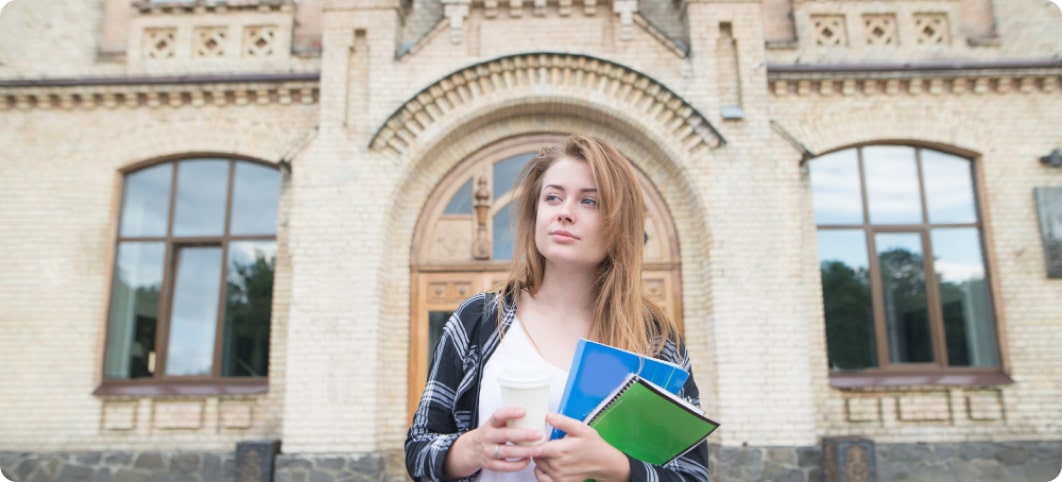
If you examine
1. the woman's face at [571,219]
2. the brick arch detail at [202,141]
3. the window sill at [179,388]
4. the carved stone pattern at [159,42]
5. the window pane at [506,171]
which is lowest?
the window sill at [179,388]

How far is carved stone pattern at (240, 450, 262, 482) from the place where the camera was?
668 centimetres

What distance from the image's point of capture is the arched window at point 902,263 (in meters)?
7.54

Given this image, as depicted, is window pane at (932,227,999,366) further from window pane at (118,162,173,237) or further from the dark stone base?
window pane at (118,162,173,237)

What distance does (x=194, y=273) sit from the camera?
8047mm

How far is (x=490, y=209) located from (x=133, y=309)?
482 centimetres

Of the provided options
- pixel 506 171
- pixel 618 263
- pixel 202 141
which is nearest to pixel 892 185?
pixel 506 171

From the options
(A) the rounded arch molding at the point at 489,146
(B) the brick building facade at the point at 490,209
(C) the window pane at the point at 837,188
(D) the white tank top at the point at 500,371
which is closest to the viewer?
(D) the white tank top at the point at 500,371

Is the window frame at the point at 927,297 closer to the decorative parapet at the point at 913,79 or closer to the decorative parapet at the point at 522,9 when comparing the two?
the decorative parapet at the point at 913,79

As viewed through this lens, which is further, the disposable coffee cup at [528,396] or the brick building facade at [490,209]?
the brick building facade at [490,209]

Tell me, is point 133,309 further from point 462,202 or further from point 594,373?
point 594,373

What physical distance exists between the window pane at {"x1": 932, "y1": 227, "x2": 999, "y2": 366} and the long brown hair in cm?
756

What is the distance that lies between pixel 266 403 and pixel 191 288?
1949 mm

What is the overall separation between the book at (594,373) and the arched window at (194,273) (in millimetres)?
7183

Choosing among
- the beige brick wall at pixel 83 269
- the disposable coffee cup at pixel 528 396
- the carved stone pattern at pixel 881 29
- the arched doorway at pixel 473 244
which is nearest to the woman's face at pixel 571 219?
the disposable coffee cup at pixel 528 396
